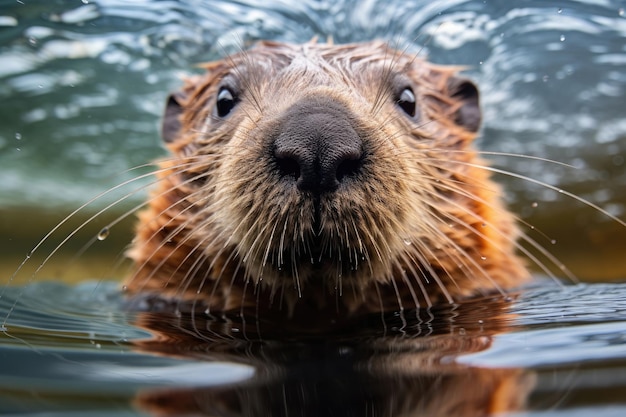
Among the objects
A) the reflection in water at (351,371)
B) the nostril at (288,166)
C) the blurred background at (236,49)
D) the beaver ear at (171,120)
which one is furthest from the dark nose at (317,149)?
the beaver ear at (171,120)

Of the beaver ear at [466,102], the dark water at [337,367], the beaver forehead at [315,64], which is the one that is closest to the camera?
the dark water at [337,367]

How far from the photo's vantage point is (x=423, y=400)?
1505 millimetres

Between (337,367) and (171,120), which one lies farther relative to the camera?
(171,120)

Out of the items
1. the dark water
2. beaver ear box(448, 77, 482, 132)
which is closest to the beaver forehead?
beaver ear box(448, 77, 482, 132)

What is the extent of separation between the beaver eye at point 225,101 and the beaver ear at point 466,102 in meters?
1.57

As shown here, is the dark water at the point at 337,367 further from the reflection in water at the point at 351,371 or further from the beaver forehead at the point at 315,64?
the beaver forehead at the point at 315,64

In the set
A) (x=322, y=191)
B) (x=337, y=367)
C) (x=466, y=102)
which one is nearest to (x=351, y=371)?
(x=337, y=367)

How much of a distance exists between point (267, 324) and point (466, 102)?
86.3 inches

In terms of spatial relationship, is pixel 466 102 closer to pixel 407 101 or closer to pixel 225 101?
pixel 407 101

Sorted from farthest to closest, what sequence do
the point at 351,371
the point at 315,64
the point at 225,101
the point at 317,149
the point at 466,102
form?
A: 1. the point at 466,102
2. the point at 225,101
3. the point at 315,64
4. the point at 317,149
5. the point at 351,371

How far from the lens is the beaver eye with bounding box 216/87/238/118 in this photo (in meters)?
3.47

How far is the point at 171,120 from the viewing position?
4328 mm

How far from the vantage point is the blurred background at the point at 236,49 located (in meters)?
5.10

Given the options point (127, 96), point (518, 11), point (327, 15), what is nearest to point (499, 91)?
point (518, 11)
